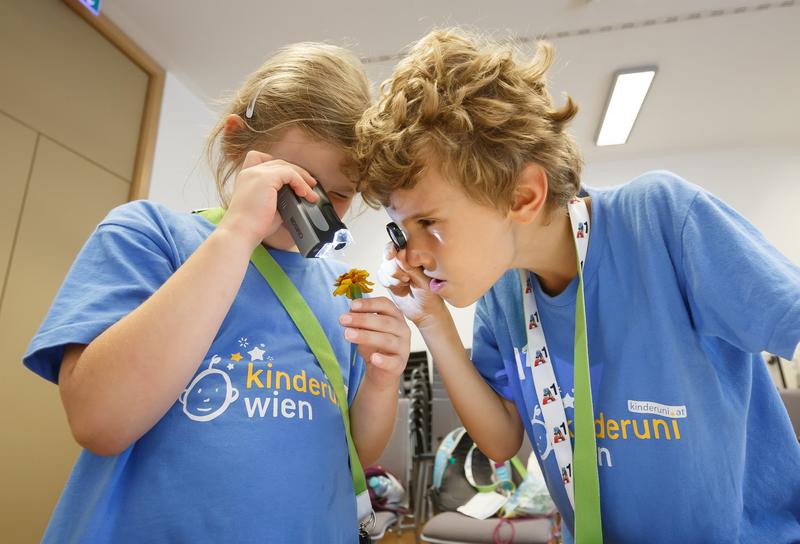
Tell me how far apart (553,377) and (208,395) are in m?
0.62

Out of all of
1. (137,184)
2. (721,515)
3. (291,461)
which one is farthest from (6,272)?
(721,515)

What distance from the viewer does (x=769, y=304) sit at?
2.20 ft

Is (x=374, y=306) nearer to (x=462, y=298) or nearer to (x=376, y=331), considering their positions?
(x=376, y=331)

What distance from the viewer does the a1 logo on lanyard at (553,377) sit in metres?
0.88

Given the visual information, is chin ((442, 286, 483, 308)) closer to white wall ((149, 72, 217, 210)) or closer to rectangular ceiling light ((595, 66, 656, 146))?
white wall ((149, 72, 217, 210))

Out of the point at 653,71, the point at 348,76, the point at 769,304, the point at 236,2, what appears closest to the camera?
the point at 769,304

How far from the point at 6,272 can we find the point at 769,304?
3.10 meters

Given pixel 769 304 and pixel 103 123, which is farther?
pixel 103 123

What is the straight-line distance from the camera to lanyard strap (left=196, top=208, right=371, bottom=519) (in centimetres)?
82

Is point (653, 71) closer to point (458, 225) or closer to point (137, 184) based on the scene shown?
point (458, 225)

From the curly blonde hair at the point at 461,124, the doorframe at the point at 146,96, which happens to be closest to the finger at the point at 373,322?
the curly blonde hair at the point at 461,124

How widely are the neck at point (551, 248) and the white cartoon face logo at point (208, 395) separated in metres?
0.60

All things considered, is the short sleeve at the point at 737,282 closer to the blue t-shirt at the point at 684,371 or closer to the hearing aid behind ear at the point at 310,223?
the blue t-shirt at the point at 684,371

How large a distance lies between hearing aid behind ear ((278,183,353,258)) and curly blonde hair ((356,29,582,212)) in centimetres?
17
